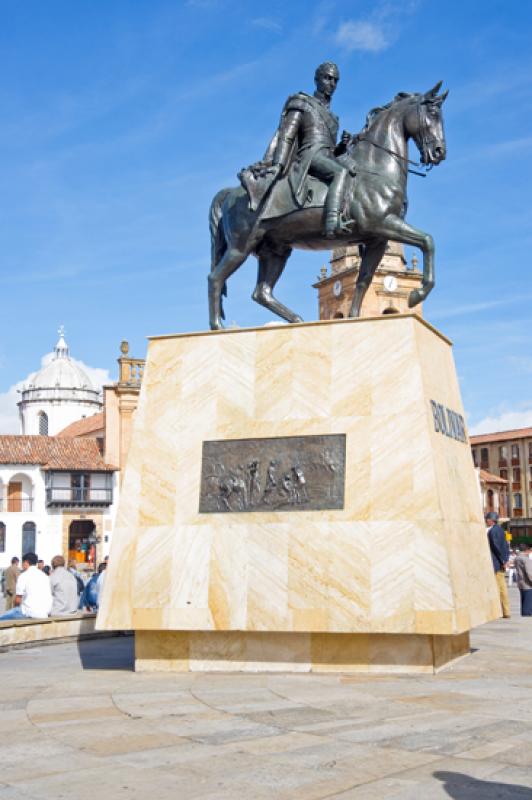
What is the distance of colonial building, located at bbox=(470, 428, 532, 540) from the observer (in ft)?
268

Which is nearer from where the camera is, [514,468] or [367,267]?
[367,267]

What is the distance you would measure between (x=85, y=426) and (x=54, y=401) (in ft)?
25.5

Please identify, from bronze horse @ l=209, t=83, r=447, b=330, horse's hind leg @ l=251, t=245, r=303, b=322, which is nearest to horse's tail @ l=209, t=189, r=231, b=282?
bronze horse @ l=209, t=83, r=447, b=330

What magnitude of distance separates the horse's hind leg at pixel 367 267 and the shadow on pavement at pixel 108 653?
4.08 m

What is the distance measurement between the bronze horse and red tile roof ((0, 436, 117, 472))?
158ft

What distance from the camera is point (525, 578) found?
14.0 m

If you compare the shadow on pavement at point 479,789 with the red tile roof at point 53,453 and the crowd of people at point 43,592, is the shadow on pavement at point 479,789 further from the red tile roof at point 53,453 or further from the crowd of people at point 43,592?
the red tile roof at point 53,453

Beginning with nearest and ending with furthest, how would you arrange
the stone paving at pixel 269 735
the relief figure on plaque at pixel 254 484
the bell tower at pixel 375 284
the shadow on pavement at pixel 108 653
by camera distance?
1. the stone paving at pixel 269 735
2. the relief figure on plaque at pixel 254 484
3. the shadow on pavement at pixel 108 653
4. the bell tower at pixel 375 284

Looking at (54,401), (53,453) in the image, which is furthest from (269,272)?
(54,401)

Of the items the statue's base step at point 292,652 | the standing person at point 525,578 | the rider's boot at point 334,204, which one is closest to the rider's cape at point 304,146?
the rider's boot at point 334,204

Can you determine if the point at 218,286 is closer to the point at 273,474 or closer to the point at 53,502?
the point at 273,474

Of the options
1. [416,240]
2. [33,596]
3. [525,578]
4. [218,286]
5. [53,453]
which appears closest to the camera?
[416,240]

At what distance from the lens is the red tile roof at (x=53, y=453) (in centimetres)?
5753

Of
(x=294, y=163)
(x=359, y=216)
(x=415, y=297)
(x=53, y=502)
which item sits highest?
(x=294, y=163)
